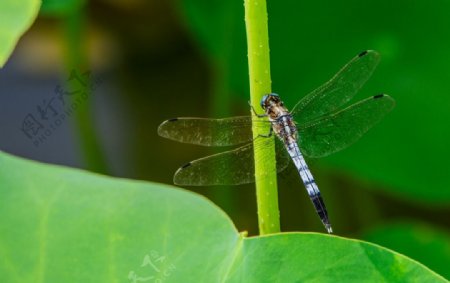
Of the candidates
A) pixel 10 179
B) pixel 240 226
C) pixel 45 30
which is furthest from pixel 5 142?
pixel 10 179

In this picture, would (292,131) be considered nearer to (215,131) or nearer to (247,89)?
(215,131)

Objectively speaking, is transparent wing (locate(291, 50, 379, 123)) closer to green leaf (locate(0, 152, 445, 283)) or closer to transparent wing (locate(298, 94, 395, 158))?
transparent wing (locate(298, 94, 395, 158))

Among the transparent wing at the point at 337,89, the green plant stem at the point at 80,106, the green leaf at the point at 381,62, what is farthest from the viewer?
the green plant stem at the point at 80,106

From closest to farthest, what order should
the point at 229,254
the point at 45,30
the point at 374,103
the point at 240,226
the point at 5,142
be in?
the point at 229,254 < the point at 374,103 < the point at 240,226 < the point at 5,142 < the point at 45,30

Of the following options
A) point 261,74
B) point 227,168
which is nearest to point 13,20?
point 261,74

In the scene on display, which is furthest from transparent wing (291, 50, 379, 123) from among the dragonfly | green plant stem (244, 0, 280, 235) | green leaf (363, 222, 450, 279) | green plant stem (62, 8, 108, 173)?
green plant stem (62, 8, 108, 173)

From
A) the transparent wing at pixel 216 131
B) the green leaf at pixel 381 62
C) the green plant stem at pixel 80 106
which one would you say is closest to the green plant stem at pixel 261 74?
the transparent wing at pixel 216 131

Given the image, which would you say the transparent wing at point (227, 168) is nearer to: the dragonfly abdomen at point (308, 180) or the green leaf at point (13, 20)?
the dragonfly abdomen at point (308, 180)

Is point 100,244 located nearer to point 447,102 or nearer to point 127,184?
point 127,184
